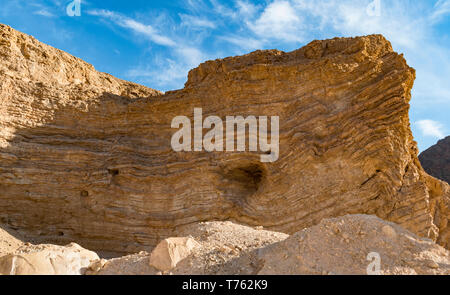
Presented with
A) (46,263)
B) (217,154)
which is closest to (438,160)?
(217,154)

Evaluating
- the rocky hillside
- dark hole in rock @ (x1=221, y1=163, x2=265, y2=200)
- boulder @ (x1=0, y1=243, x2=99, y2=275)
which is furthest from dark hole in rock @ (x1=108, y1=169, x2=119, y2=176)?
boulder @ (x1=0, y1=243, x2=99, y2=275)

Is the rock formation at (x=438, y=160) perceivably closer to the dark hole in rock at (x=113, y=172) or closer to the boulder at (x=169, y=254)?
the dark hole in rock at (x=113, y=172)

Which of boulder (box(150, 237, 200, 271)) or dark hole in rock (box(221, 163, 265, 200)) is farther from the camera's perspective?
dark hole in rock (box(221, 163, 265, 200))

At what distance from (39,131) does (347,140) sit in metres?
11.6

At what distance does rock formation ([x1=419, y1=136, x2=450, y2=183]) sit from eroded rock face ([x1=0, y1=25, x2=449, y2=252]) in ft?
59.1

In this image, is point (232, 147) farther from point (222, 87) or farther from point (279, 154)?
point (222, 87)

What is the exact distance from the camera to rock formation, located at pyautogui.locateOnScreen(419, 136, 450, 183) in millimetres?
30422

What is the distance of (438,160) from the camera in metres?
31.7

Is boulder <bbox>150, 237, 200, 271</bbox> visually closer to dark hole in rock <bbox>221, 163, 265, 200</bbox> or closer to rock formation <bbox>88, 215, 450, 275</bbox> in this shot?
rock formation <bbox>88, 215, 450, 275</bbox>

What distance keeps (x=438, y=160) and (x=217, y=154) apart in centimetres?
2713

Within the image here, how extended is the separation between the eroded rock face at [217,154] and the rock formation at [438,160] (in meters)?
18.0

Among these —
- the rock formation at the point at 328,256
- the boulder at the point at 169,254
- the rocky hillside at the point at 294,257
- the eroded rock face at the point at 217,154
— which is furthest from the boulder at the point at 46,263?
the eroded rock face at the point at 217,154

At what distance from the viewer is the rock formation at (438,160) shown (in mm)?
30422
